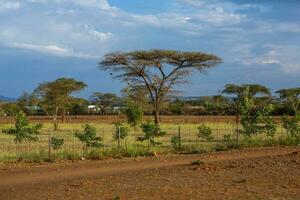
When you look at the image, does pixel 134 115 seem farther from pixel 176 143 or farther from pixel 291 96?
pixel 291 96

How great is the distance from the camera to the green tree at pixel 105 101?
90.2m

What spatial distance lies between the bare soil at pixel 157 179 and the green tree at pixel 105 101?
7090cm

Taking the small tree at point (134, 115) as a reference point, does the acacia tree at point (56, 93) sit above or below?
above

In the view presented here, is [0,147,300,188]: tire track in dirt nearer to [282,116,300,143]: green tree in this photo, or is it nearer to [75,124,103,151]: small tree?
[75,124,103,151]: small tree

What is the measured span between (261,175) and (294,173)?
105 cm

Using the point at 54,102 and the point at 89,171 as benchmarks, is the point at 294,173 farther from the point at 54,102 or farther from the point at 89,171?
the point at 54,102

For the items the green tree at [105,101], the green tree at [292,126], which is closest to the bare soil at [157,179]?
the green tree at [292,126]

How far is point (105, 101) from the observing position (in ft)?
306

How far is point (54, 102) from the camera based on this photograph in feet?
189

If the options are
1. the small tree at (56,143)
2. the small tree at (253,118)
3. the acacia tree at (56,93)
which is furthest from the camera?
the acacia tree at (56,93)

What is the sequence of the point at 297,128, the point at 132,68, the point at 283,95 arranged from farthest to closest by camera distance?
the point at 283,95
the point at 132,68
the point at 297,128

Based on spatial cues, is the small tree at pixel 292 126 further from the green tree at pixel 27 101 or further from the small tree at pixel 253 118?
the green tree at pixel 27 101

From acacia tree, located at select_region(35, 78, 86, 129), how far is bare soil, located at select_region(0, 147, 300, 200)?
1547 inches

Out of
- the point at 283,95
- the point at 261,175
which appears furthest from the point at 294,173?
the point at 283,95
